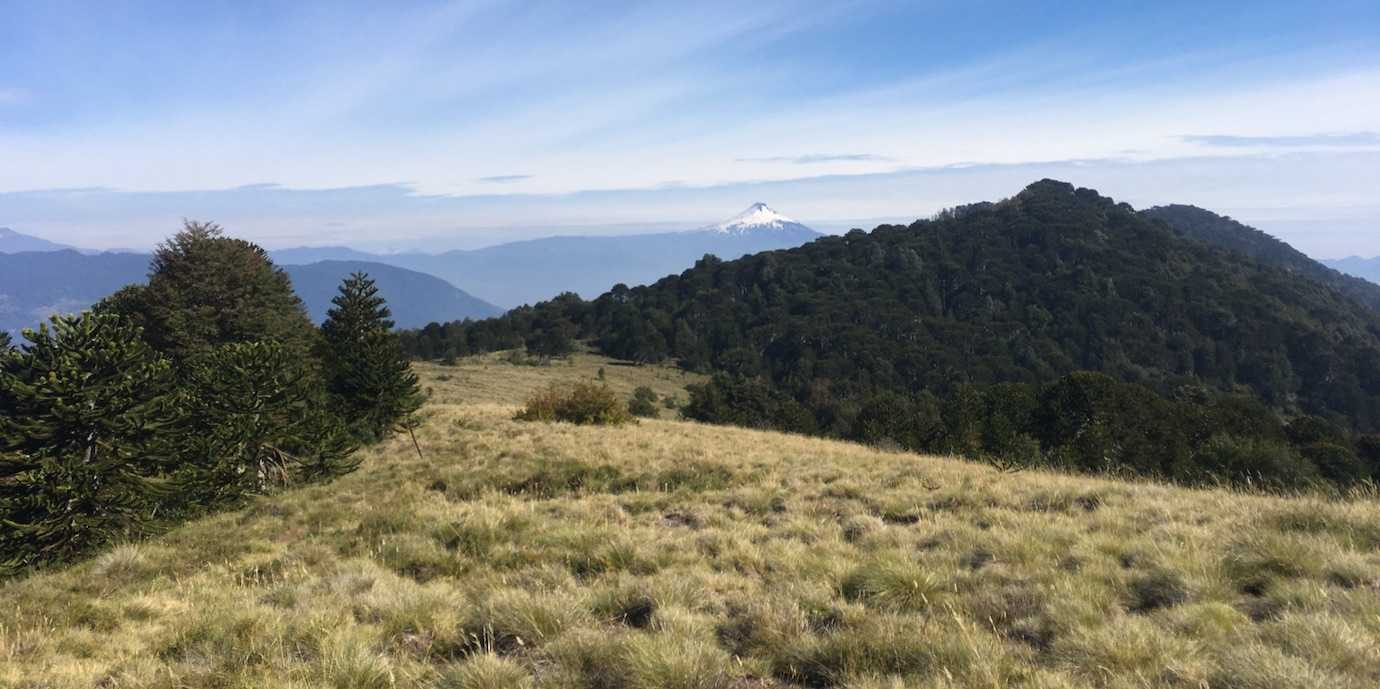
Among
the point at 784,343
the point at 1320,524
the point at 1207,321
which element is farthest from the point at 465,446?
the point at 1207,321

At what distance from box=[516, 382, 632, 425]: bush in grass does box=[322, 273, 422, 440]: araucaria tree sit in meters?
5.71

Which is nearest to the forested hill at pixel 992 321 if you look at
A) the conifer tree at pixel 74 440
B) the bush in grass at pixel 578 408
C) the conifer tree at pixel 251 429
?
the bush in grass at pixel 578 408

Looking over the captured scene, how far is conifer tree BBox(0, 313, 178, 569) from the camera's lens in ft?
34.7

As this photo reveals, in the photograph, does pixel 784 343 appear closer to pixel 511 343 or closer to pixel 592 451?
pixel 511 343

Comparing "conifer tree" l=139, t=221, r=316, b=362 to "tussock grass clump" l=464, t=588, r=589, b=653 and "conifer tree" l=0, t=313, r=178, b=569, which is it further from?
"tussock grass clump" l=464, t=588, r=589, b=653

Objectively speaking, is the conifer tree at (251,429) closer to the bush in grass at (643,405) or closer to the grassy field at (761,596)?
the grassy field at (761,596)

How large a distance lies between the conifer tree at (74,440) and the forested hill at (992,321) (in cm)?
7419

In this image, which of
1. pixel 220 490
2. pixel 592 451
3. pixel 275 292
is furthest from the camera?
pixel 275 292

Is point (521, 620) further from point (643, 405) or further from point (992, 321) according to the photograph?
point (992, 321)

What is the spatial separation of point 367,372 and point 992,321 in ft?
492

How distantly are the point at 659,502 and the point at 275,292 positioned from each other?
24.9 m

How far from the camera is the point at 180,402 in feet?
46.7

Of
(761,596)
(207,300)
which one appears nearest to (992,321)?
(207,300)

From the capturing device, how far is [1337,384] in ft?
390
